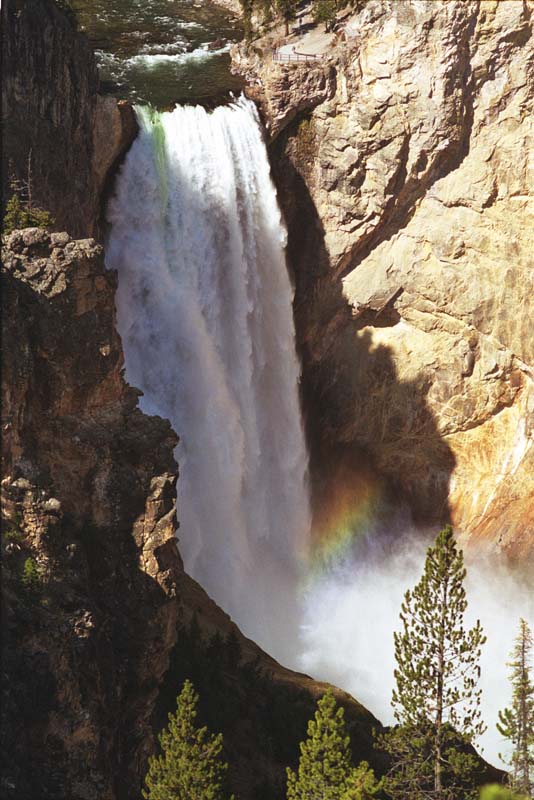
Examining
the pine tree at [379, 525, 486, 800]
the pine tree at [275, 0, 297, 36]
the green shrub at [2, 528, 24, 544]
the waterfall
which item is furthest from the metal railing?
the green shrub at [2, 528, 24, 544]

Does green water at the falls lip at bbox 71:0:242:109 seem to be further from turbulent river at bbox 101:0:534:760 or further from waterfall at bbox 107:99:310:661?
waterfall at bbox 107:99:310:661

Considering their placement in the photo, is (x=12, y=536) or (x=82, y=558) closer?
(x=12, y=536)

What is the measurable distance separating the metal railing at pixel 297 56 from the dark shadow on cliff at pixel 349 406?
2.53 meters

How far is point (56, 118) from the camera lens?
114ft

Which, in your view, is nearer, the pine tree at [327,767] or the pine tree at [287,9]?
the pine tree at [327,767]

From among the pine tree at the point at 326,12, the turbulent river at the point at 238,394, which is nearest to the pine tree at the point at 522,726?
the turbulent river at the point at 238,394

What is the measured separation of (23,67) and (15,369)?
12.9 meters

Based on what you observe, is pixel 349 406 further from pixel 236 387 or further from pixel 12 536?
pixel 12 536

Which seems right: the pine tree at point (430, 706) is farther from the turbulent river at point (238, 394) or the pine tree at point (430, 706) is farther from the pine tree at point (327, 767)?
the turbulent river at point (238, 394)

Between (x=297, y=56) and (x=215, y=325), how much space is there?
10965 millimetres

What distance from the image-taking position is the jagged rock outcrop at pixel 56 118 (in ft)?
106

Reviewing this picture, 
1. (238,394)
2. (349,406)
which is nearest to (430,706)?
(238,394)

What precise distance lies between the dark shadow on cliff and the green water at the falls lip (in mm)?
4383

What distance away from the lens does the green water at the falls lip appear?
4375cm
